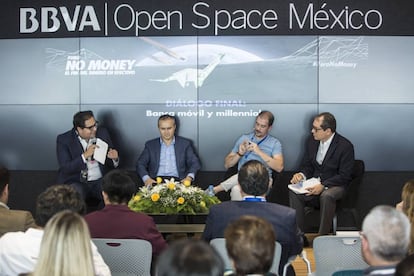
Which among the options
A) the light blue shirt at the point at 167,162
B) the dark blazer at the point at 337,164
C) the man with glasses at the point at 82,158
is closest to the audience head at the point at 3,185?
the man with glasses at the point at 82,158

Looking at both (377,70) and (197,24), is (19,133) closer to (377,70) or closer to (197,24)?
(197,24)

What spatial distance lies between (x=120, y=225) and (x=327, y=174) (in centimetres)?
350

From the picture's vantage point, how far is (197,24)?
802cm

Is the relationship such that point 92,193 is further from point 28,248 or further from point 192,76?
point 28,248

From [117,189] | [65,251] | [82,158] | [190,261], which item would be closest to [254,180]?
[117,189]

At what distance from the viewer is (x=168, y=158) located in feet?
25.2

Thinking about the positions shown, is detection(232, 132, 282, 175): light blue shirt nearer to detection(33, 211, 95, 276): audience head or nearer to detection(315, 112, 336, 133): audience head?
detection(315, 112, 336, 133): audience head

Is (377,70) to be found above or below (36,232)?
above

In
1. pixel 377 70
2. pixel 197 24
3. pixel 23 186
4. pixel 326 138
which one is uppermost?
pixel 197 24

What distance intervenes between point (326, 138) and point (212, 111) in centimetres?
144

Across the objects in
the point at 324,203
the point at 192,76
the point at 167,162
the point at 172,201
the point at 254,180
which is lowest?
the point at 324,203

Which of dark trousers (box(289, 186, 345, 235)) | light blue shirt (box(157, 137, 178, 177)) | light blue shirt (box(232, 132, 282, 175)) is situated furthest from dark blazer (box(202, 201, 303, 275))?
light blue shirt (box(157, 137, 178, 177))

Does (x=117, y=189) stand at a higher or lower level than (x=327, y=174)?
higher

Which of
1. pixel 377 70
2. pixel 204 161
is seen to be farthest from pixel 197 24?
pixel 377 70
